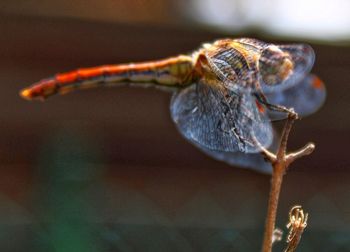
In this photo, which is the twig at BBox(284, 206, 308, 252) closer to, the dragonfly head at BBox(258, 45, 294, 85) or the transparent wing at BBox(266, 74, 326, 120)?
the dragonfly head at BBox(258, 45, 294, 85)

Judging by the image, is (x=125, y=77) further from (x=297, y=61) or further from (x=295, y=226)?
(x=295, y=226)

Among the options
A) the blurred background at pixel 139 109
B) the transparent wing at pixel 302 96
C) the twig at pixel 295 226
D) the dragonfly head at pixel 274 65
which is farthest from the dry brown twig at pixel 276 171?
the blurred background at pixel 139 109

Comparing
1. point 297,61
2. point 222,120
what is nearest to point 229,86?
point 222,120

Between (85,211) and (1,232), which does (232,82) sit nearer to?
(85,211)

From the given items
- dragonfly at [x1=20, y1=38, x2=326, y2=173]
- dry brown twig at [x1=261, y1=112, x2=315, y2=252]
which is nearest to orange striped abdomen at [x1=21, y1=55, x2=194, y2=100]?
dragonfly at [x1=20, y1=38, x2=326, y2=173]

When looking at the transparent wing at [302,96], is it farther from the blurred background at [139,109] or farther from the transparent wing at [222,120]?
the blurred background at [139,109]

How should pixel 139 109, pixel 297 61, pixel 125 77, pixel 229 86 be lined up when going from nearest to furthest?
pixel 229 86 → pixel 297 61 → pixel 125 77 → pixel 139 109
